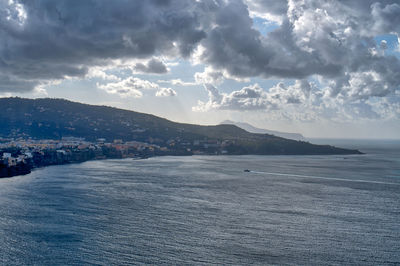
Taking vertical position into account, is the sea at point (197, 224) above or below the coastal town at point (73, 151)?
below

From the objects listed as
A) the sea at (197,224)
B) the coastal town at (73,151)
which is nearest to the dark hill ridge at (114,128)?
the coastal town at (73,151)

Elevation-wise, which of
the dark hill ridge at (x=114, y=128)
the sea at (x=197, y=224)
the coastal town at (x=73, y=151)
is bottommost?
the sea at (x=197, y=224)

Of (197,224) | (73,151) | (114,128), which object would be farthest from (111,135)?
(197,224)

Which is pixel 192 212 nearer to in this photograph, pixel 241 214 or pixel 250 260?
pixel 241 214

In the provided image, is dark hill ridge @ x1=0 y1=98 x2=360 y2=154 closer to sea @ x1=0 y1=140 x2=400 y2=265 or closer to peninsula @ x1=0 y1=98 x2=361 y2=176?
peninsula @ x1=0 y1=98 x2=361 y2=176

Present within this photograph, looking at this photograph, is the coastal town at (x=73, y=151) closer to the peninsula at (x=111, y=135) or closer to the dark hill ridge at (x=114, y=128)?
the peninsula at (x=111, y=135)
